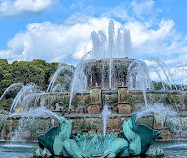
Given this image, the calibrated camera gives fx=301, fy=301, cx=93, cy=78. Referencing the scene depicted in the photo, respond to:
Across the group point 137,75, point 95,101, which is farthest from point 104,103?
point 137,75

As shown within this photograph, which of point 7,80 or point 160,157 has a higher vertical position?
point 7,80

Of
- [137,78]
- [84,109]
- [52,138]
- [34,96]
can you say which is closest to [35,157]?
[52,138]

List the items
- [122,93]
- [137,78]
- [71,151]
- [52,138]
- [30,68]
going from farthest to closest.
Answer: [30,68], [137,78], [122,93], [52,138], [71,151]

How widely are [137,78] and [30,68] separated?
23.3 meters

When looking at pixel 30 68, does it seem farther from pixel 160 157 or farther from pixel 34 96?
pixel 160 157

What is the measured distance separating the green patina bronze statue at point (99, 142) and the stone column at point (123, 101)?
9176 mm

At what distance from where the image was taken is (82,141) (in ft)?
25.6

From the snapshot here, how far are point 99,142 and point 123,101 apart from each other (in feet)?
33.8

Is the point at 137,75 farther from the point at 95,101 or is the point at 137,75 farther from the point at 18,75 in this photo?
the point at 18,75

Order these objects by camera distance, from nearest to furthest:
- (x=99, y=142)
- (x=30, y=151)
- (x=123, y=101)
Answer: (x=99, y=142) < (x=30, y=151) < (x=123, y=101)

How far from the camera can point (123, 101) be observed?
17.9 metres

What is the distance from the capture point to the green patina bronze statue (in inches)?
293

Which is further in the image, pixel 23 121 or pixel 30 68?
pixel 30 68

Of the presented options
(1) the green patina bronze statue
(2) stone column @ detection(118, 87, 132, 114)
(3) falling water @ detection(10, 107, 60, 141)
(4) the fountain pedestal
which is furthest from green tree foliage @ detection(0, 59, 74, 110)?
(1) the green patina bronze statue
